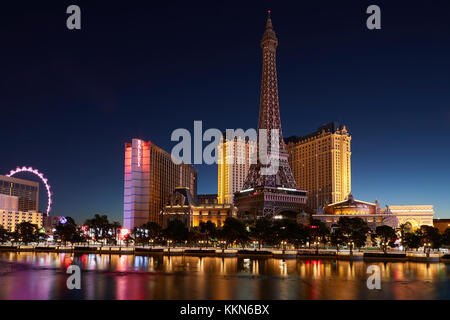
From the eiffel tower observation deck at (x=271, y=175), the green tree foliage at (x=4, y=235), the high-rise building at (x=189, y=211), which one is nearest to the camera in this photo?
the green tree foliage at (x=4, y=235)

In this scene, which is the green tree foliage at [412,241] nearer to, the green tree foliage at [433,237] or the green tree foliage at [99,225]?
the green tree foliage at [433,237]

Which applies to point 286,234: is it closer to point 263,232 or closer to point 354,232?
point 263,232

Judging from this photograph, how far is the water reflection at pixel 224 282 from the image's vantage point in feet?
141

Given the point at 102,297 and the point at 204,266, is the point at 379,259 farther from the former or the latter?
the point at 102,297

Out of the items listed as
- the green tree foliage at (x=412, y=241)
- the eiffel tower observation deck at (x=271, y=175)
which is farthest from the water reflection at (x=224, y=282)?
the eiffel tower observation deck at (x=271, y=175)

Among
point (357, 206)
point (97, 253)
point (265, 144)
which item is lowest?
point (97, 253)

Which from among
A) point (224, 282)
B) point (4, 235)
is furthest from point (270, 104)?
point (224, 282)

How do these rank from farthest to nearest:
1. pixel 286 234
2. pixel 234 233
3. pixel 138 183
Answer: pixel 138 183 < pixel 234 233 < pixel 286 234

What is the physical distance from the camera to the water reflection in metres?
42.9

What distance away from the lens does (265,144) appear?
151 m

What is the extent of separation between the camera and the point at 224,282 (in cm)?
5109

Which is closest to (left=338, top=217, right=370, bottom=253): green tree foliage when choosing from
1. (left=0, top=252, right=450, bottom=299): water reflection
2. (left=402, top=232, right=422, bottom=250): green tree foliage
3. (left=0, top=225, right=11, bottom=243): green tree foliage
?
(left=402, top=232, right=422, bottom=250): green tree foliage

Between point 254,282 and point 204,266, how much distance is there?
1998 centimetres
